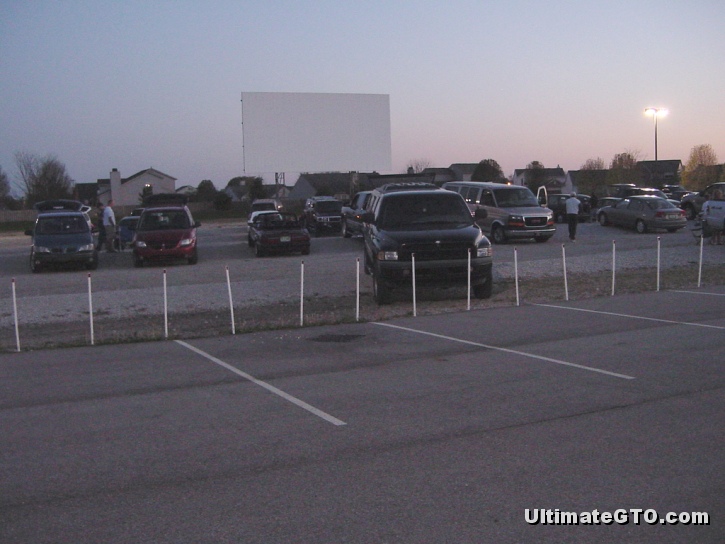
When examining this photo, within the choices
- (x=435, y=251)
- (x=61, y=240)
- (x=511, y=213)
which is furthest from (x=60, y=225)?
(x=511, y=213)

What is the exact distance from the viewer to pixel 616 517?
4.95 metres

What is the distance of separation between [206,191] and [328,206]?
62.6m

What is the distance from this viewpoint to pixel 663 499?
5191 millimetres

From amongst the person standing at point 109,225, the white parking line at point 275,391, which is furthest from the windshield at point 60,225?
the white parking line at point 275,391

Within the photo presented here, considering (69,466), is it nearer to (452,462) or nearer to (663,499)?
(452,462)

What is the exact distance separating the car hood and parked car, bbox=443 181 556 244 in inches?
490

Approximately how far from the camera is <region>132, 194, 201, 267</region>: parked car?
24.2 metres

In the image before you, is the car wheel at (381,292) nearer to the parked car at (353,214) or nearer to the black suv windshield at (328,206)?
the parked car at (353,214)

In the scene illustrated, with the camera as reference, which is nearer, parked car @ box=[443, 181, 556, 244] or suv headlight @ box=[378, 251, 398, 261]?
suv headlight @ box=[378, 251, 398, 261]

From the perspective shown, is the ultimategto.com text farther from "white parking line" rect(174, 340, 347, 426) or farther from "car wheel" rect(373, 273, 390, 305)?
"car wheel" rect(373, 273, 390, 305)

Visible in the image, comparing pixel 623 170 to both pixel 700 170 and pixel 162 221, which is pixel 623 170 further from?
pixel 162 221

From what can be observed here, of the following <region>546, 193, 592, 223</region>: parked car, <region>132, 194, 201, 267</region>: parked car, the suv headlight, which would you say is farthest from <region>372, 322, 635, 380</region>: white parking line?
<region>546, 193, 592, 223</region>: parked car

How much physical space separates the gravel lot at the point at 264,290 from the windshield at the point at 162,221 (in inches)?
51.3

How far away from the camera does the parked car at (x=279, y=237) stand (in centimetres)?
2697
